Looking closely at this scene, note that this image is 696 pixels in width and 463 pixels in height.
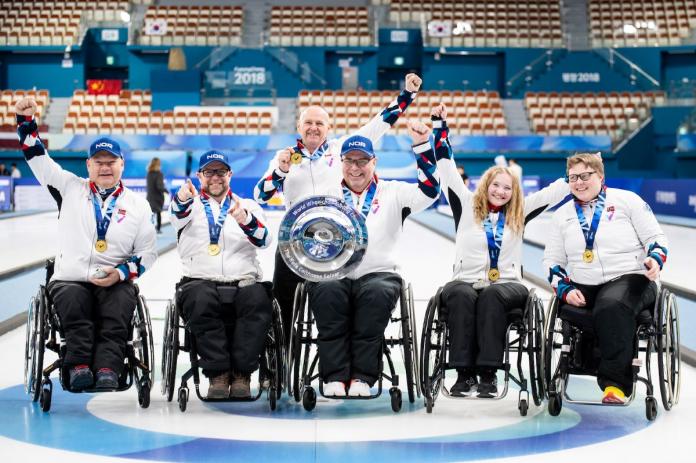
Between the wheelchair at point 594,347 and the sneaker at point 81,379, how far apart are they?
7.05 feet

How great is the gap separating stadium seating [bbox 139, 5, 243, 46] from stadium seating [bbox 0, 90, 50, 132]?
377 centimetres

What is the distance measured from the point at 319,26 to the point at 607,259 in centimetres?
2916

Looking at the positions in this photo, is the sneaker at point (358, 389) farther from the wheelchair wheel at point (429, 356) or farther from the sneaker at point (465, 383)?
the sneaker at point (465, 383)

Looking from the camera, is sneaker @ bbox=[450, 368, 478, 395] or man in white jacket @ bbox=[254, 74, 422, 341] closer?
sneaker @ bbox=[450, 368, 478, 395]

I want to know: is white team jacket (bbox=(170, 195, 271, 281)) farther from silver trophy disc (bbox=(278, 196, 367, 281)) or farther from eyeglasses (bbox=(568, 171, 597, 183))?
eyeglasses (bbox=(568, 171, 597, 183))

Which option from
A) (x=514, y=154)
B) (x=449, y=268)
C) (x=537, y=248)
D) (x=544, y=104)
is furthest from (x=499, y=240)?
(x=544, y=104)

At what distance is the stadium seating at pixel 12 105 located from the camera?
28500 millimetres

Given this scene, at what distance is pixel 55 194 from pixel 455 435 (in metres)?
2.37

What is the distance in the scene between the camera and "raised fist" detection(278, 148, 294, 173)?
5.26 m

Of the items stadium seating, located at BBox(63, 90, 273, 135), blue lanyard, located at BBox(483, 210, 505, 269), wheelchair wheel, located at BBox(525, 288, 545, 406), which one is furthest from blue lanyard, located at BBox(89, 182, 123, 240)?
stadium seating, located at BBox(63, 90, 273, 135)

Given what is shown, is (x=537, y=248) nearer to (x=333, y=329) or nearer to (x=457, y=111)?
(x=333, y=329)

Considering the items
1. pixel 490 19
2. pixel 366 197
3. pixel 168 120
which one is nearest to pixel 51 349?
pixel 366 197

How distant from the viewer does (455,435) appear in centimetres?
438

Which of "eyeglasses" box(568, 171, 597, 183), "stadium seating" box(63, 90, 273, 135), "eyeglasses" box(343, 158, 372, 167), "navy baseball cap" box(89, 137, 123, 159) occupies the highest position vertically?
"stadium seating" box(63, 90, 273, 135)
